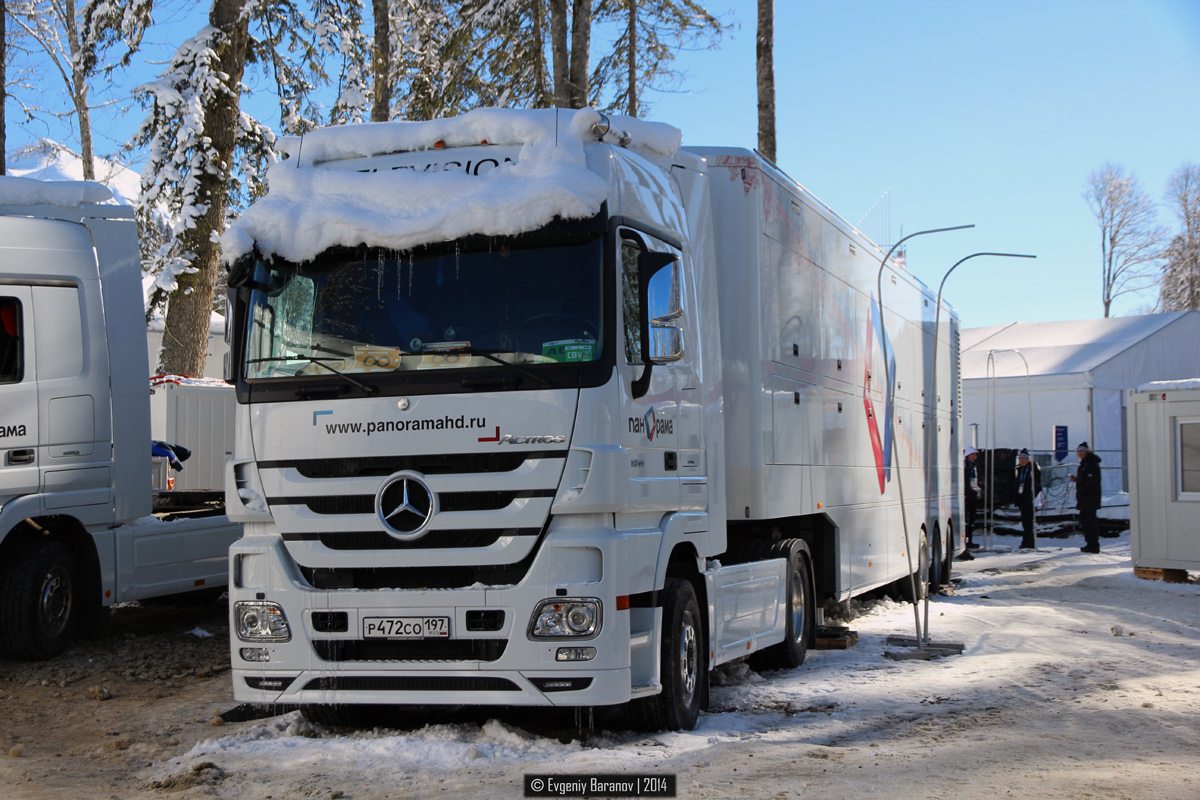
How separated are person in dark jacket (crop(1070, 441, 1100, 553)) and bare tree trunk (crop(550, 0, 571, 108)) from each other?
11725 millimetres

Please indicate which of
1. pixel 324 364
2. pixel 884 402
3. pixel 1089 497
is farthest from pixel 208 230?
pixel 1089 497

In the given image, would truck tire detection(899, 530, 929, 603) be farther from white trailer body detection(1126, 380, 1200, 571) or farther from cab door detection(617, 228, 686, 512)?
cab door detection(617, 228, 686, 512)

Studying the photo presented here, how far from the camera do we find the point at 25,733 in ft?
23.7

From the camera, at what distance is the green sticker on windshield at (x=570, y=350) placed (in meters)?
5.91

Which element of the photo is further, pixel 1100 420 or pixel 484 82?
pixel 1100 420

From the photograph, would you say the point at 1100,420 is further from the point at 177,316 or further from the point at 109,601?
the point at 109,601

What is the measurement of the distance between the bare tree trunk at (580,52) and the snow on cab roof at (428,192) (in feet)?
29.1

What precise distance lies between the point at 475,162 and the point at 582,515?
2.10 metres

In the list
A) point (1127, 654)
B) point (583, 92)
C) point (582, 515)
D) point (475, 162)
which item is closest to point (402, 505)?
point (582, 515)

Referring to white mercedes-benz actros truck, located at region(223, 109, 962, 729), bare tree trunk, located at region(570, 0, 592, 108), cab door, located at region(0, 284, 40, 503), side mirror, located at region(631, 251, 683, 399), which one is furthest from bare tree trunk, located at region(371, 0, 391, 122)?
side mirror, located at region(631, 251, 683, 399)

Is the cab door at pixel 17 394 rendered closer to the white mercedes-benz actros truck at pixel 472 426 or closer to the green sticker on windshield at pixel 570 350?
the white mercedes-benz actros truck at pixel 472 426

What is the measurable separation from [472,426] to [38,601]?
4.96m

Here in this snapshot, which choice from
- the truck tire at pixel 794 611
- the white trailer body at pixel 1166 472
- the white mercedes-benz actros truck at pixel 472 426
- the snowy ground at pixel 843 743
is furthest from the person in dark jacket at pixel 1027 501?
the white mercedes-benz actros truck at pixel 472 426

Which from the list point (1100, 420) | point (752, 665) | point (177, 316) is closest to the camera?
point (752, 665)
